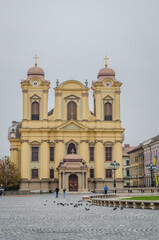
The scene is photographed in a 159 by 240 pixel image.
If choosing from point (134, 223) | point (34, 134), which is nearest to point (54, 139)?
point (34, 134)

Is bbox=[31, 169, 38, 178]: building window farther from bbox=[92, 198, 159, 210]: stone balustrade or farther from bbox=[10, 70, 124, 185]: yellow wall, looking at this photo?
bbox=[92, 198, 159, 210]: stone balustrade

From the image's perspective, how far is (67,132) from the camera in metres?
80.6

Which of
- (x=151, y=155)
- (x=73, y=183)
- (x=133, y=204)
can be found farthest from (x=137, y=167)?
(x=133, y=204)

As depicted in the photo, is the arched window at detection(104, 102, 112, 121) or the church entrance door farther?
the arched window at detection(104, 102, 112, 121)

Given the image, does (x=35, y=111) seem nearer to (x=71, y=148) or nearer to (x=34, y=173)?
(x=71, y=148)

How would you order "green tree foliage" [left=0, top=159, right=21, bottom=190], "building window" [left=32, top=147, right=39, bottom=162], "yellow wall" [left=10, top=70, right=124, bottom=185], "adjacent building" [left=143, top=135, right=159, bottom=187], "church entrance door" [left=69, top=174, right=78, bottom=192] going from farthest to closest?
"adjacent building" [left=143, top=135, right=159, bottom=187]
"building window" [left=32, top=147, right=39, bottom=162]
"yellow wall" [left=10, top=70, right=124, bottom=185]
"green tree foliage" [left=0, top=159, right=21, bottom=190]
"church entrance door" [left=69, top=174, right=78, bottom=192]

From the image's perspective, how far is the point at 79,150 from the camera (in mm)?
80750

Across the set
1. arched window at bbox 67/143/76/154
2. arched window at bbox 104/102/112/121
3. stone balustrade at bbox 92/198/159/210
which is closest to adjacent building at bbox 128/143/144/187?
arched window at bbox 104/102/112/121

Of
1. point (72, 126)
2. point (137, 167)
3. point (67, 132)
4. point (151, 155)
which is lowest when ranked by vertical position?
point (137, 167)

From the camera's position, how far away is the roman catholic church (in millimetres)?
79562

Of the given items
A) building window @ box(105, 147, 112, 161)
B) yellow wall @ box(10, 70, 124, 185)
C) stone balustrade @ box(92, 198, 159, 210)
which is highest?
yellow wall @ box(10, 70, 124, 185)

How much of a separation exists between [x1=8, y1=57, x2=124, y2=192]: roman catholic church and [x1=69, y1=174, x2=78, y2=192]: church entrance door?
7.96 ft

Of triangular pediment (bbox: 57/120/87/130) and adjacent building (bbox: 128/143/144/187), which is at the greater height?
triangular pediment (bbox: 57/120/87/130)

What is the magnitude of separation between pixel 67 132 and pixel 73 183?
9.25 meters
